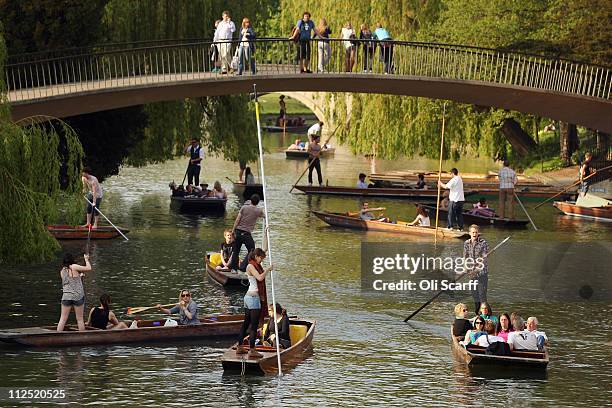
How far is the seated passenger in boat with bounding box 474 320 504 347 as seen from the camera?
24953mm

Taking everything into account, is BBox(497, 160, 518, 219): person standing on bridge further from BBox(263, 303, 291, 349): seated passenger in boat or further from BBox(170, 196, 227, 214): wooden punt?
BBox(263, 303, 291, 349): seated passenger in boat

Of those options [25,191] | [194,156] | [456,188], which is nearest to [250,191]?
[194,156]

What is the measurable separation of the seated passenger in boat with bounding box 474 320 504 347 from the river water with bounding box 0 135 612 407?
0.51 metres

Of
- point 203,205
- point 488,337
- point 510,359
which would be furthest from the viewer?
point 203,205

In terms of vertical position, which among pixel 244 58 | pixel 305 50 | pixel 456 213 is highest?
pixel 305 50

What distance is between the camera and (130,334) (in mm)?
26438

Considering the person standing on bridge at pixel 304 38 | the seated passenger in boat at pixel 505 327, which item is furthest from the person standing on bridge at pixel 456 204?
the seated passenger in boat at pixel 505 327

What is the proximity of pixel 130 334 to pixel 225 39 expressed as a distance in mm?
18005

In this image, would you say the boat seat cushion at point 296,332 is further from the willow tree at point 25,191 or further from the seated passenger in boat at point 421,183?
the seated passenger in boat at point 421,183

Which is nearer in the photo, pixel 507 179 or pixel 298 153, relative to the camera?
pixel 507 179

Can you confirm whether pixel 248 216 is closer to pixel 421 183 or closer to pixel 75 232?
pixel 75 232

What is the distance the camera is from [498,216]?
147 ft

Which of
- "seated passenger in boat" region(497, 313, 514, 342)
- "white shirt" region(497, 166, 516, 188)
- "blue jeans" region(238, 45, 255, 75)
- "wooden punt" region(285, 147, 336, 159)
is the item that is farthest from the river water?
"wooden punt" region(285, 147, 336, 159)

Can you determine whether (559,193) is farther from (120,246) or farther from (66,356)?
(66,356)
